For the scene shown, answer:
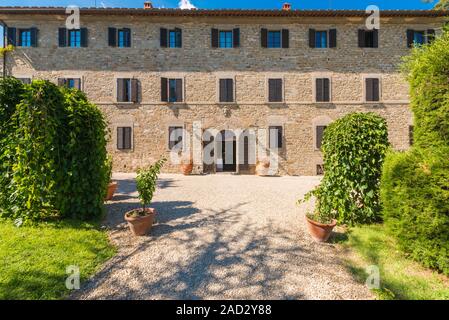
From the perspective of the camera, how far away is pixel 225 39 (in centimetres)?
1321

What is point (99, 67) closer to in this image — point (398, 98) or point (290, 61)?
point (290, 61)

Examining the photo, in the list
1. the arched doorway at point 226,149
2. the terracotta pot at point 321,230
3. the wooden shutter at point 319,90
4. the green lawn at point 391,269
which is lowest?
the green lawn at point 391,269

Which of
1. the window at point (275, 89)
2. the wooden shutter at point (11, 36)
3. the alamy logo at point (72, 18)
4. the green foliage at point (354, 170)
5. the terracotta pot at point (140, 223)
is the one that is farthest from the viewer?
the window at point (275, 89)

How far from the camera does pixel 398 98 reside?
1318 cm

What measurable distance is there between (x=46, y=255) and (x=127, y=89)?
39.2 feet

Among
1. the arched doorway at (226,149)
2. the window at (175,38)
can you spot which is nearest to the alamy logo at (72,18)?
the window at (175,38)

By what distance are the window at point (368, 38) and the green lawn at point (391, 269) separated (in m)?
13.9

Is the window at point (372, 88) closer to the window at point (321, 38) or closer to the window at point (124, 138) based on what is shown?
the window at point (321, 38)

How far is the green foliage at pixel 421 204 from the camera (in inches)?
126

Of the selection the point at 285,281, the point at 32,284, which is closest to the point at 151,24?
the point at 32,284

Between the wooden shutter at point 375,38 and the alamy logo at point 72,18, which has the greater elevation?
the alamy logo at point 72,18

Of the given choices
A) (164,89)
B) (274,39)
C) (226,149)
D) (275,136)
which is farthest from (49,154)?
(274,39)

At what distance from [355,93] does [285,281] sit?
1408 cm
